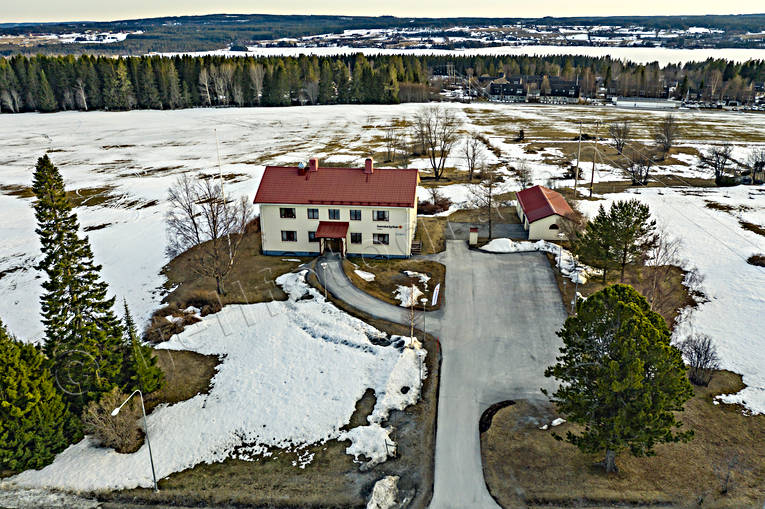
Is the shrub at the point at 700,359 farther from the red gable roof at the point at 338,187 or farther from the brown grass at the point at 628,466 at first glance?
the red gable roof at the point at 338,187

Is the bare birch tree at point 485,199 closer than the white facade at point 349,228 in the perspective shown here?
No

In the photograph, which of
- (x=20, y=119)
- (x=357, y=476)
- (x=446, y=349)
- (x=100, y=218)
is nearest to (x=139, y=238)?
(x=100, y=218)

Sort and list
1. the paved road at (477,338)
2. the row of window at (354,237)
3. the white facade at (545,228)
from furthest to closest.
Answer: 1. the white facade at (545,228)
2. the row of window at (354,237)
3. the paved road at (477,338)

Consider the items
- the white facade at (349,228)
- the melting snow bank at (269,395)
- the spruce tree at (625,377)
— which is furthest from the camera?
the white facade at (349,228)

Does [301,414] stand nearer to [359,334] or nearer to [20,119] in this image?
[359,334]

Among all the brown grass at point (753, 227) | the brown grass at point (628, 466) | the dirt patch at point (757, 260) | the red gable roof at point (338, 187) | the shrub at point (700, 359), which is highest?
the red gable roof at point (338, 187)

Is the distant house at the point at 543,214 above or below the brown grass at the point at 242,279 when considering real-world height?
above

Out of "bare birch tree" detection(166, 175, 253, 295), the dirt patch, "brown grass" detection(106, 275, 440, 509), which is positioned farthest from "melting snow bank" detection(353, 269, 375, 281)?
the dirt patch

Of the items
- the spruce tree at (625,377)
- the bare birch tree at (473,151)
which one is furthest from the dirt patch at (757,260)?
the bare birch tree at (473,151)
